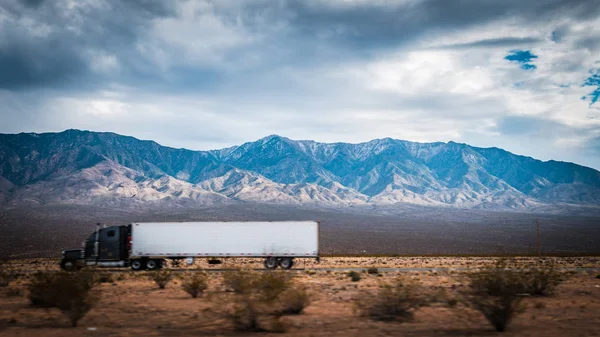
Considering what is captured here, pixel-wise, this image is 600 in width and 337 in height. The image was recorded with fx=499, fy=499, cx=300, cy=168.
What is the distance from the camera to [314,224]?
119 feet

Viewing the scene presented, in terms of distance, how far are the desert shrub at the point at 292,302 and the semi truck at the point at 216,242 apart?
18509 millimetres

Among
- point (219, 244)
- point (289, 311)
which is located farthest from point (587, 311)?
point (219, 244)

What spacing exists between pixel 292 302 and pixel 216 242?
2003 cm

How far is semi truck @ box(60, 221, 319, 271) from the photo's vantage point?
35.2m

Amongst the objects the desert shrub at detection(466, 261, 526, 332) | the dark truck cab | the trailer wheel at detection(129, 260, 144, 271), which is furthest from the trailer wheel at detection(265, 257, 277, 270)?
the desert shrub at detection(466, 261, 526, 332)

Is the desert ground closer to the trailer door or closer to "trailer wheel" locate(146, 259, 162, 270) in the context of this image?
the trailer door

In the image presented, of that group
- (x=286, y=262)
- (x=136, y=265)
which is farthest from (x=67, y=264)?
(x=286, y=262)

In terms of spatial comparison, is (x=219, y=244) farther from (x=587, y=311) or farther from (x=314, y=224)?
(x=587, y=311)

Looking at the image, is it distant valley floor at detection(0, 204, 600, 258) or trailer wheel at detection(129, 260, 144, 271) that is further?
distant valley floor at detection(0, 204, 600, 258)

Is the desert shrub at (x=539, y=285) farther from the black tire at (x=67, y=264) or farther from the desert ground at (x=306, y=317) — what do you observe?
the black tire at (x=67, y=264)

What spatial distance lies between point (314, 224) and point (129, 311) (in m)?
19.8

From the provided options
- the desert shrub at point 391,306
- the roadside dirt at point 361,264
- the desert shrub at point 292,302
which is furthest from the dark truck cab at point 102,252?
the desert shrub at point 391,306

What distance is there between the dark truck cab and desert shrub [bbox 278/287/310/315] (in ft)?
69.1

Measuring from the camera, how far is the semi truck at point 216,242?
3519cm
